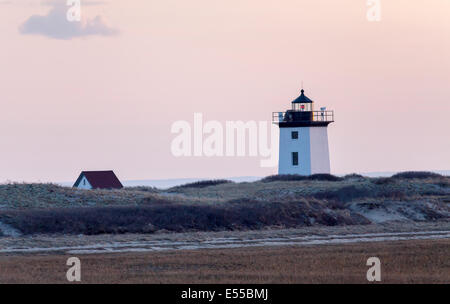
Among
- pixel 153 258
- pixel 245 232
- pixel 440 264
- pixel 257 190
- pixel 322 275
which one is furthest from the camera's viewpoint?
pixel 257 190

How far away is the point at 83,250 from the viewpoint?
31.3m

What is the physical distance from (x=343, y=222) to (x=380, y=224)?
174 centimetres

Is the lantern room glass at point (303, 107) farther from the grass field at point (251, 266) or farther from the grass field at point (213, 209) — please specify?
the grass field at point (251, 266)

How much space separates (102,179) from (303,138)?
14518 mm

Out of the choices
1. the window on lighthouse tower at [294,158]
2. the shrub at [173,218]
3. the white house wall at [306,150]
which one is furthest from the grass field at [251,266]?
the window on lighthouse tower at [294,158]

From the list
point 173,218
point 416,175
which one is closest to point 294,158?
point 416,175

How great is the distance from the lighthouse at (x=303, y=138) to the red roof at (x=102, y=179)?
482 inches

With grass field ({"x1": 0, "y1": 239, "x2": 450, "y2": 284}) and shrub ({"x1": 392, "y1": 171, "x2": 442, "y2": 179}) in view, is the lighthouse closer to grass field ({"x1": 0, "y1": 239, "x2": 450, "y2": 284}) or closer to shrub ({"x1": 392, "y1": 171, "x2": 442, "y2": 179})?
shrub ({"x1": 392, "y1": 171, "x2": 442, "y2": 179})

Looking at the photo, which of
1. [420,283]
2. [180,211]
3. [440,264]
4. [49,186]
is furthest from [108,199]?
[420,283]

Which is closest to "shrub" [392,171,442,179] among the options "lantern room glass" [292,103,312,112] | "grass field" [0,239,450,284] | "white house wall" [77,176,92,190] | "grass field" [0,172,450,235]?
"lantern room glass" [292,103,312,112]

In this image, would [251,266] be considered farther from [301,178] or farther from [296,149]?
[296,149]

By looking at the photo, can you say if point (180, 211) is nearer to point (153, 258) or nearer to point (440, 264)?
point (153, 258)

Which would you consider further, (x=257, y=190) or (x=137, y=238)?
(x=257, y=190)

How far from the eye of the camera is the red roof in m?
65.3
